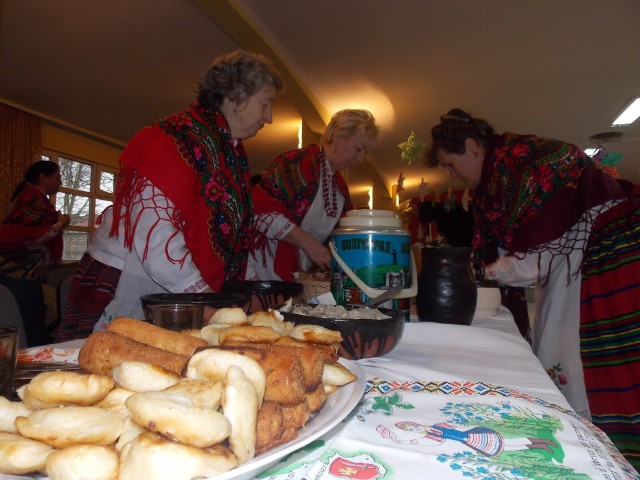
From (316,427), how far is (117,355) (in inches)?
6.5

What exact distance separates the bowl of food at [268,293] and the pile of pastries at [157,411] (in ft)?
1.81

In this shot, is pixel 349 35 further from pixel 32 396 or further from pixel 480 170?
pixel 32 396

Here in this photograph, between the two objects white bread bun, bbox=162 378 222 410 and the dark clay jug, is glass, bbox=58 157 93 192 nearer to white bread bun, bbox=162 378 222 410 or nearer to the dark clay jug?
the dark clay jug

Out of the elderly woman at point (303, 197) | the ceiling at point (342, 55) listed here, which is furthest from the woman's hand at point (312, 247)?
the ceiling at point (342, 55)

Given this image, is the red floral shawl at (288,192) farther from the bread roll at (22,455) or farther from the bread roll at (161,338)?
the bread roll at (22,455)

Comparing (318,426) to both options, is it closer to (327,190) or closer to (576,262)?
(576,262)

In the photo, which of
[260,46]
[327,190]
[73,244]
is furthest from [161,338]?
[73,244]

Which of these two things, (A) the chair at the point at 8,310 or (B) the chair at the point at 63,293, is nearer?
(A) the chair at the point at 8,310

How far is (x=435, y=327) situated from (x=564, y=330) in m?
1.01

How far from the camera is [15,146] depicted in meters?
6.52

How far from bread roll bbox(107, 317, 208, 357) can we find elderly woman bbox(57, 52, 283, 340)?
2.57ft

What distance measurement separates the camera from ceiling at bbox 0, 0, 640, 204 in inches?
156

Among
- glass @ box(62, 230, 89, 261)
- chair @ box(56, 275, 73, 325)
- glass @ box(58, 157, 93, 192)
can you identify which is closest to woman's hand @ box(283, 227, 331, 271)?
chair @ box(56, 275, 73, 325)

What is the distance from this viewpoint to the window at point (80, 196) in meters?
7.68
